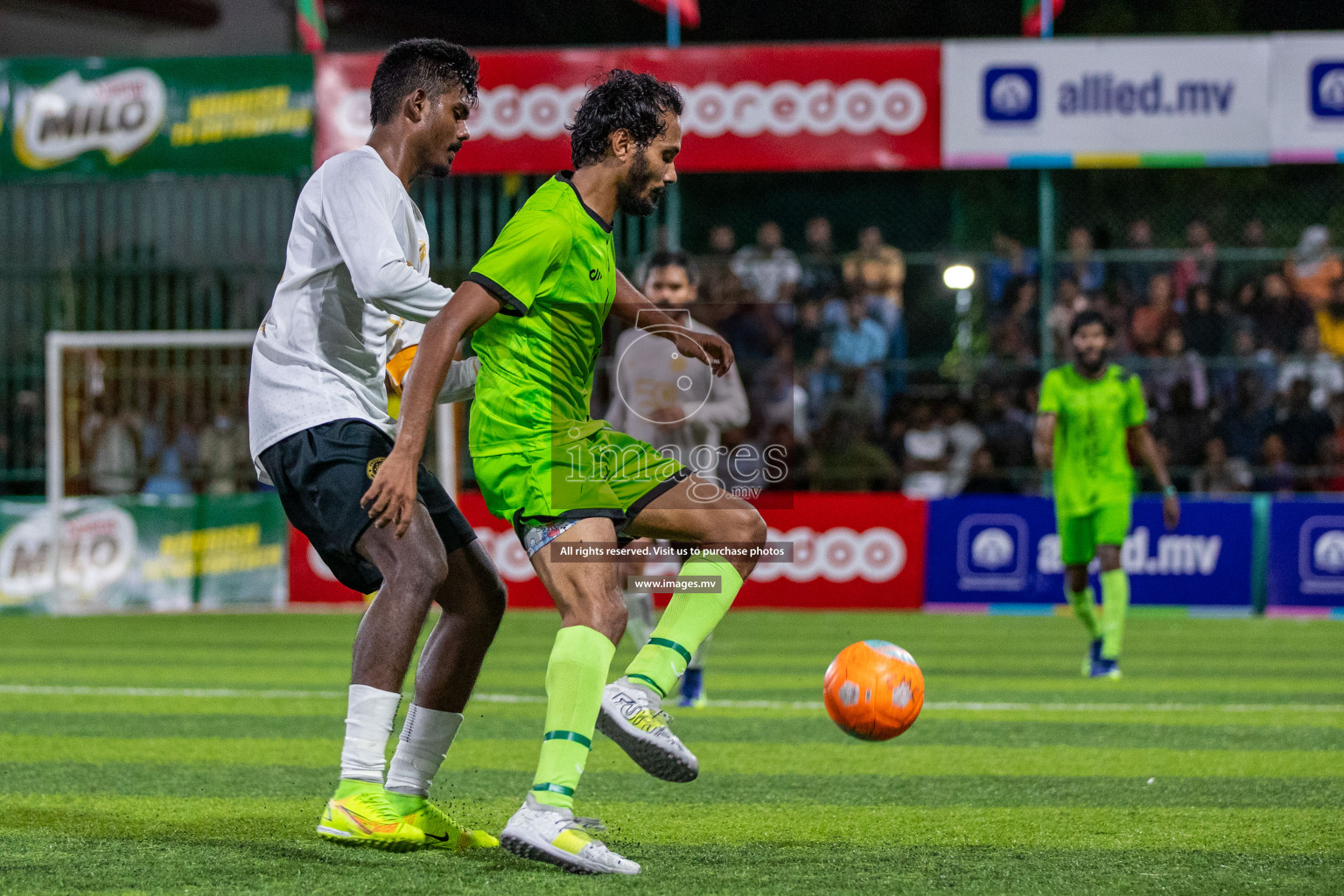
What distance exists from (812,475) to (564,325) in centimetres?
1153

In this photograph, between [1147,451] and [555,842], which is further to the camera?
[1147,451]

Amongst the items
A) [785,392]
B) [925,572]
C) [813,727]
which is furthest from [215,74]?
[813,727]

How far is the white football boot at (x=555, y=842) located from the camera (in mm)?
4062

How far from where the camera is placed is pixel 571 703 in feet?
13.9

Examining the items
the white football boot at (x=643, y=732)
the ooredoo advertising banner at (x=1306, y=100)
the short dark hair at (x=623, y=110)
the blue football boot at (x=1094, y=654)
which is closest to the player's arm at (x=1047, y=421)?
the blue football boot at (x=1094, y=654)

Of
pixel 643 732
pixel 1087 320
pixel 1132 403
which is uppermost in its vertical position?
pixel 1087 320

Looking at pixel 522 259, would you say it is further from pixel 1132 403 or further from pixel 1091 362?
pixel 1132 403

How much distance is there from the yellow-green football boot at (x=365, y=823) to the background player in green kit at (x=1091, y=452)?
21.4 feet

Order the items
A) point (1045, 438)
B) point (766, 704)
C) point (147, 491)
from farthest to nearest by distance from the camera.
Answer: point (147, 491) → point (1045, 438) → point (766, 704)

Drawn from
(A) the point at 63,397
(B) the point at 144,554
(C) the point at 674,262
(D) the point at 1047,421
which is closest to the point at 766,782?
(C) the point at 674,262

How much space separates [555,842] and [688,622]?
28.5 inches

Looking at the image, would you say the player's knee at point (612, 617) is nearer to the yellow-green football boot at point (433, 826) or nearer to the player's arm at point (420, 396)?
the player's arm at point (420, 396)

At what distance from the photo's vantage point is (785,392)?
15.9m

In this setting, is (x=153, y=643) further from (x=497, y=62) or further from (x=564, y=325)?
(x=564, y=325)
